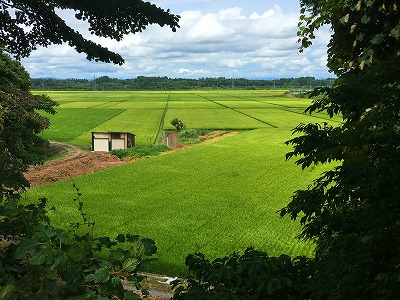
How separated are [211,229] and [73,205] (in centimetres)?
743

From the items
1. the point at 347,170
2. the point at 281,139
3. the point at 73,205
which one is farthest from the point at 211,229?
the point at 281,139

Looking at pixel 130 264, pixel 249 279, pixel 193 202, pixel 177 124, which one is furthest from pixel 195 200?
pixel 177 124

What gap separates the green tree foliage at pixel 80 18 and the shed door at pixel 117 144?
28.9m

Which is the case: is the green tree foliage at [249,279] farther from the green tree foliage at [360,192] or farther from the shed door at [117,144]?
the shed door at [117,144]

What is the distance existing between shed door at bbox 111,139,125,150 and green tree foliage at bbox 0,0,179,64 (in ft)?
94.8

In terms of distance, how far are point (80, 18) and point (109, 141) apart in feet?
99.1

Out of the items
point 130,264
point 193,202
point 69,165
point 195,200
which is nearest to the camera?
point 130,264

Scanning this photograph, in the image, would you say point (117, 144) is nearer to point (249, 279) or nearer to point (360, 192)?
point (249, 279)

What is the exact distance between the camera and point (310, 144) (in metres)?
4.14

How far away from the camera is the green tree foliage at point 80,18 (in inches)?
232

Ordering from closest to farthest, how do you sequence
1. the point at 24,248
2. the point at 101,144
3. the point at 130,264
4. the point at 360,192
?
1. the point at 24,248
2. the point at 130,264
3. the point at 360,192
4. the point at 101,144

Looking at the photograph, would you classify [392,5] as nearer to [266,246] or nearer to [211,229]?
[266,246]

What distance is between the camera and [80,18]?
6262mm

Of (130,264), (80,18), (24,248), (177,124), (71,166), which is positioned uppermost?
(80,18)
